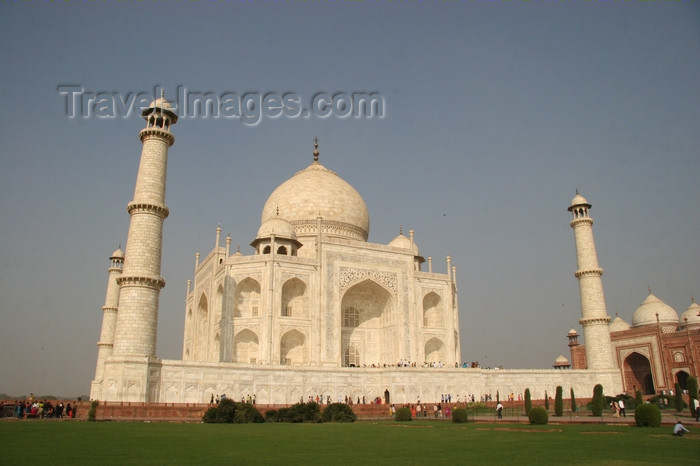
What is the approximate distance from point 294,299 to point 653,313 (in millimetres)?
25836

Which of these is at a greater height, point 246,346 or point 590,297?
point 590,297

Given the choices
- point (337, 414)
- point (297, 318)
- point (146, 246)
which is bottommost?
point (337, 414)

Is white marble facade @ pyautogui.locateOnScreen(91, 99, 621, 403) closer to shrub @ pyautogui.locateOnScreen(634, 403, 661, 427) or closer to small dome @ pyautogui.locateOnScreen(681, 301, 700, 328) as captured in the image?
shrub @ pyautogui.locateOnScreen(634, 403, 661, 427)

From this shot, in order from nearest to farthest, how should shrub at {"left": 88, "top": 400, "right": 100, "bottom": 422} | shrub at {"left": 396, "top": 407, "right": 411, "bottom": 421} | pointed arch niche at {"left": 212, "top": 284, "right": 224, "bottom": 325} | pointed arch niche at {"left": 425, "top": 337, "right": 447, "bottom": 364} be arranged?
shrub at {"left": 88, "top": 400, "right": 100, "bottom": 422} → shrub at {"left": 396, "top": 407, "right": 411, "bottom": 421} → pointed arch niche at {"left": 212, "top": 284, "right": 224, "bottom": 325} → pointed arch niche at {"left": 425, "top": 337, "right": 447, "bottom": 364}

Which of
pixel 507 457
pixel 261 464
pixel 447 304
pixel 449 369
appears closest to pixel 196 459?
pixel 261 464

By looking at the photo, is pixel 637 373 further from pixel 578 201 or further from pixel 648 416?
pixel 648 416

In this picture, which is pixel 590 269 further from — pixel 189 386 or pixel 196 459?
pixel 196 459

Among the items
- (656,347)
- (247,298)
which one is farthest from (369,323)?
(656,347)

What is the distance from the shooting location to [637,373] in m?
36.8

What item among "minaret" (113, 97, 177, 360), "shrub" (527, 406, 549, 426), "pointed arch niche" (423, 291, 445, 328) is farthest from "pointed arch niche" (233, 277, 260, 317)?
"shrub" (527, 406, 549, 426)

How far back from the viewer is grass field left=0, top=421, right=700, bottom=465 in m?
6.99

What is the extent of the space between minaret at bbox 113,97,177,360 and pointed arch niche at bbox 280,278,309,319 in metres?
8.68

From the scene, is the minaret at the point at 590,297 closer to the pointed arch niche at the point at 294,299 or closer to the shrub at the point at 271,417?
the pointed arch niche at the point at 294,299

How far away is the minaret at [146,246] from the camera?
59.2 ft
